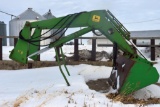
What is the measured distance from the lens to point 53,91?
7004 mm

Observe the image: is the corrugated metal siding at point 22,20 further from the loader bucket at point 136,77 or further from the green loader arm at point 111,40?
the loader bucket at point 136,77

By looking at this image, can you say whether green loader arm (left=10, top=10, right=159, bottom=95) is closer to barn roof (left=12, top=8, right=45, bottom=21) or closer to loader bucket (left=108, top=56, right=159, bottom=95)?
loader bucket (left=108, top=56, right=159, bottom=95)

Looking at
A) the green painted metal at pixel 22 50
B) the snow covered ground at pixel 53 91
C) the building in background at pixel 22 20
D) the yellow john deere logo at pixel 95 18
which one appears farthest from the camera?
the building in background at pixel 22 20

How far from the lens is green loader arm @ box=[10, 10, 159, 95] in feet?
24.0

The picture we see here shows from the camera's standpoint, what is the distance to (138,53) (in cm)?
848

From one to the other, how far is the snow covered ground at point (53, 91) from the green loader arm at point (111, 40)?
65cm

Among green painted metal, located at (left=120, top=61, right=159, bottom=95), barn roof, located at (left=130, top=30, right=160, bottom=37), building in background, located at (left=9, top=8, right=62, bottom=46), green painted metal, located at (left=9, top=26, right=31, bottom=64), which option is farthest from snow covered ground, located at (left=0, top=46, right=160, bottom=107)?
barn roof, located at (left=130, top=30, right=160, bottom=37)

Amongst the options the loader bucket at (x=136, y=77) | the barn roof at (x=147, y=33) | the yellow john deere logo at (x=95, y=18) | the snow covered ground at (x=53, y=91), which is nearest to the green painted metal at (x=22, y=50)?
the snow covered ground at (x=53, y=91)

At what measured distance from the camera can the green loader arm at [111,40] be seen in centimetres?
730

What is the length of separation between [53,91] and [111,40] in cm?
187

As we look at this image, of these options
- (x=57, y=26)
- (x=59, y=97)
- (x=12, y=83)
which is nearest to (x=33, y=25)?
(x=57, y=26)

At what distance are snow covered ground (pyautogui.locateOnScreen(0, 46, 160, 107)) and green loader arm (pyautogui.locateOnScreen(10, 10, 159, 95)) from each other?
649mm

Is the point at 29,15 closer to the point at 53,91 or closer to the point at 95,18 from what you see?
the point at 95,18

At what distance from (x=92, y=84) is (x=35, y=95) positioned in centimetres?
270
